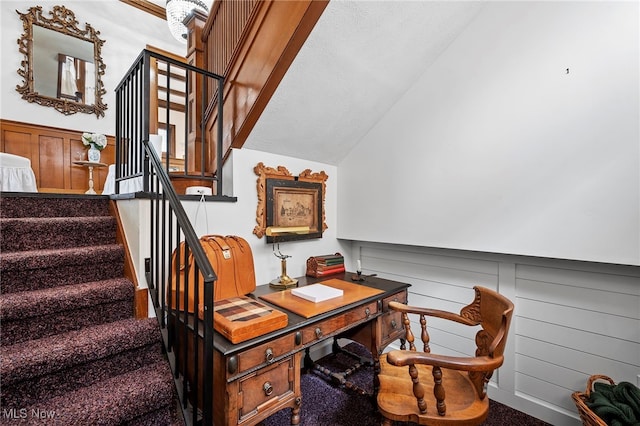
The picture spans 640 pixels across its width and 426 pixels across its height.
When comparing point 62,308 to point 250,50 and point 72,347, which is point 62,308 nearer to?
point 72,347

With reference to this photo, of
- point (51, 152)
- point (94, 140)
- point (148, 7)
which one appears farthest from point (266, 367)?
point (148, 7)

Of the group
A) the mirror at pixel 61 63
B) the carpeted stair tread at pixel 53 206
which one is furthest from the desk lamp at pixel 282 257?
the mirror at pixel 61 63

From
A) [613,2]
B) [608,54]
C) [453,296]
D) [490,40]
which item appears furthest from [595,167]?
[453,296]

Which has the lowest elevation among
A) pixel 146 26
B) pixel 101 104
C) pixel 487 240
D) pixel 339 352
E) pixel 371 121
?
pixel 339 352

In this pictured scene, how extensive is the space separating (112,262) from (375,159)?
2.01m

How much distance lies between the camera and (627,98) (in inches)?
57.4

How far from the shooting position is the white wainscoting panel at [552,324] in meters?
1.65

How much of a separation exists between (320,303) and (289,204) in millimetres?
929

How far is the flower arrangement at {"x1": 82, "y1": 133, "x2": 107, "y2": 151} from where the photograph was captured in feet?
12.2

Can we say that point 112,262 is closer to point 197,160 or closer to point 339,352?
point 197,160

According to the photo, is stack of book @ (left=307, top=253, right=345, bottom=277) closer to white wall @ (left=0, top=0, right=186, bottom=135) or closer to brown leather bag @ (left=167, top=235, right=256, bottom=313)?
brown leather bag @ (left=167, top=235, right=256, bottom=313)

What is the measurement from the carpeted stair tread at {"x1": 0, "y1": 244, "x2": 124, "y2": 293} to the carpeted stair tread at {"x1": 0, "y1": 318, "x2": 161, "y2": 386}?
13.1 inches

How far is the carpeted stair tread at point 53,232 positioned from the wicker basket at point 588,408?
2.78 metres

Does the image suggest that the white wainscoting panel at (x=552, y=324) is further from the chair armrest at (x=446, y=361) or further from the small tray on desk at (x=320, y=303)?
the chair armrest at (x=446, y=361)
